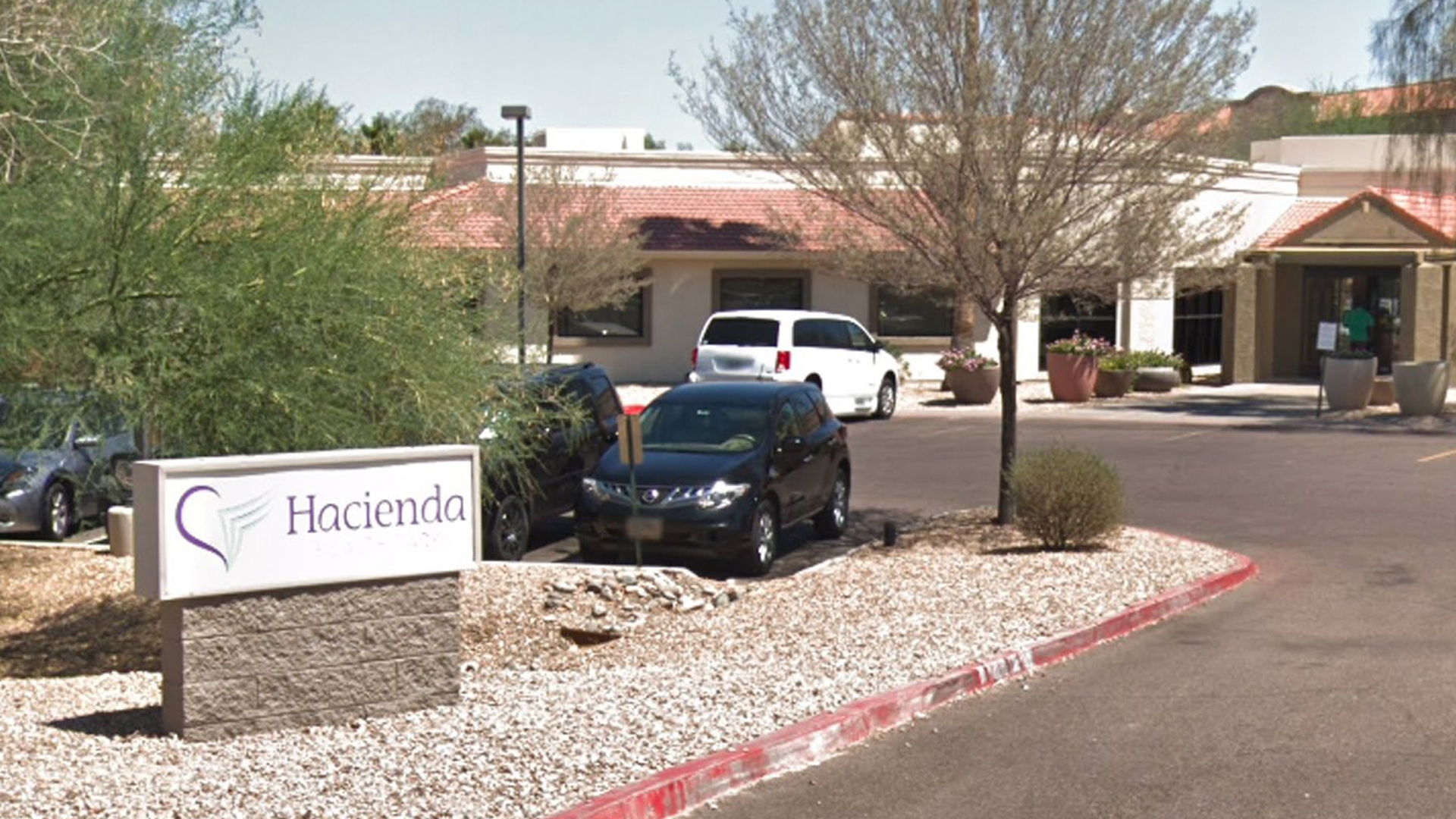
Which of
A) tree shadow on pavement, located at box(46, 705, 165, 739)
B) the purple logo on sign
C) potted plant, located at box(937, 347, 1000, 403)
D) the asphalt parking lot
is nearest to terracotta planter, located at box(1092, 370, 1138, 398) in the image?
potted plant, located at box(937, 347, 1000, 403)

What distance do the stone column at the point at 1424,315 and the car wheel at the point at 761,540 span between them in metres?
22.5

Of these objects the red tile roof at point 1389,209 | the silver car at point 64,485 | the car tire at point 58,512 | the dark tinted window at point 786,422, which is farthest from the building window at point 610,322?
the dark tinted window at point 786,422

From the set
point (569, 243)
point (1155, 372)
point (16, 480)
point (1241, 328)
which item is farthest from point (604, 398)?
point (1241, 328)

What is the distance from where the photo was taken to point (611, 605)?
48.0ft

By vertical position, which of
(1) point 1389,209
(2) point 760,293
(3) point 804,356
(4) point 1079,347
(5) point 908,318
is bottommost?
(3) point 804,356

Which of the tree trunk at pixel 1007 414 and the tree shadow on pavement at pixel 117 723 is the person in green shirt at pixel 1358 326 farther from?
the tree shadow on pavement at pixel 117 723

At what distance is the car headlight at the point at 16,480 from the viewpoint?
18875 mm

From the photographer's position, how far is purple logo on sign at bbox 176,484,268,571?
350 inches

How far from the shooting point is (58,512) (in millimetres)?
19469

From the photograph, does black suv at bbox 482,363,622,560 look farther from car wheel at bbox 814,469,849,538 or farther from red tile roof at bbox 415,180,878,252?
red tile roof at bbox 415,180,878,252

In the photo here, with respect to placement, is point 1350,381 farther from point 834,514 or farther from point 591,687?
point 591,687

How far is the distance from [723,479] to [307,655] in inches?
302

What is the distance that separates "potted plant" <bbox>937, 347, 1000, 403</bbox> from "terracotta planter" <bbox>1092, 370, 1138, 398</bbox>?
2263 mm

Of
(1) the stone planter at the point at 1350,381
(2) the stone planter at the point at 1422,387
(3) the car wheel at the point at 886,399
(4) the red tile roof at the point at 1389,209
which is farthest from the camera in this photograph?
(4) the red tile roof at the point at 1389,209
